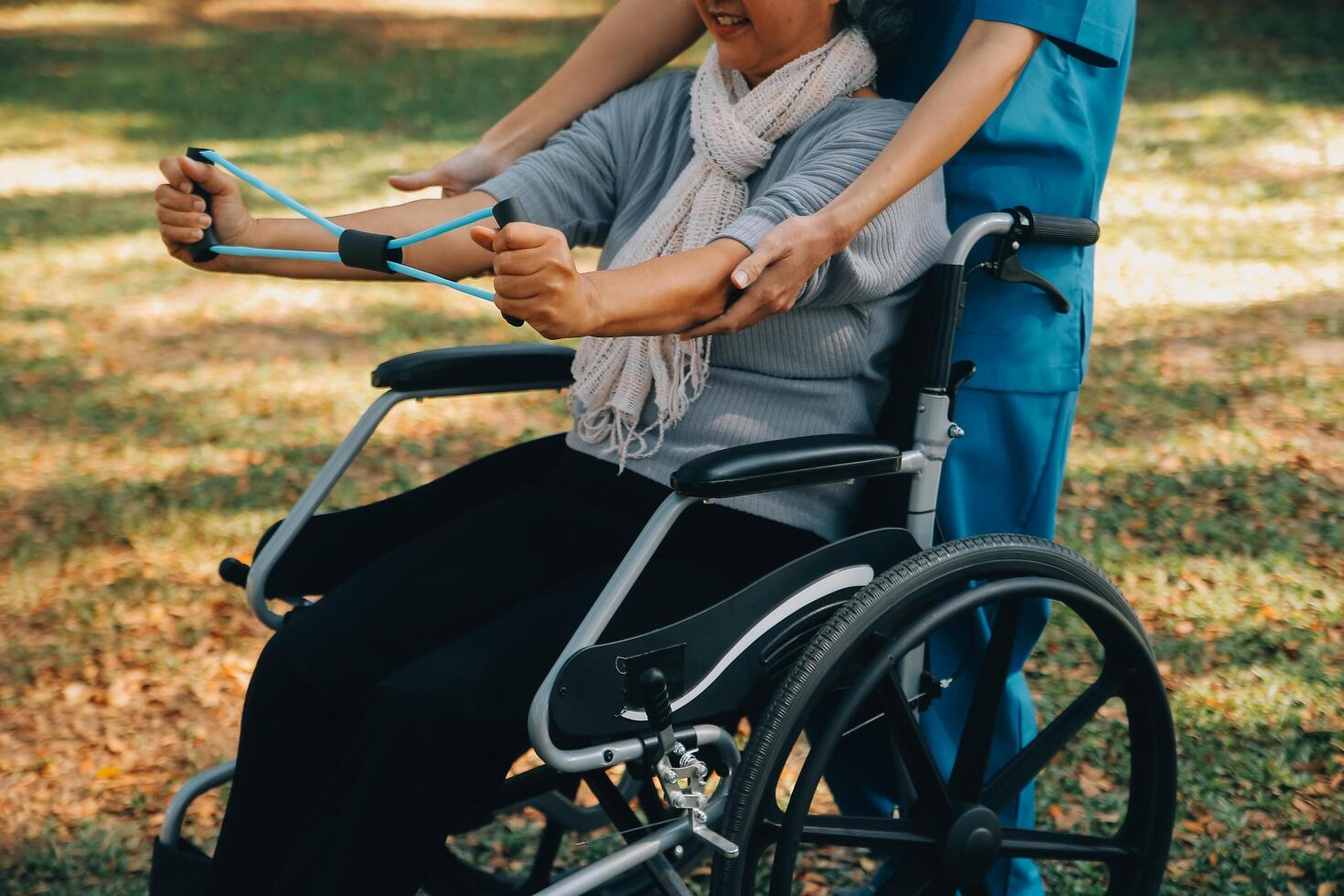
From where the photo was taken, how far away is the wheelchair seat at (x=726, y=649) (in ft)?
4.95

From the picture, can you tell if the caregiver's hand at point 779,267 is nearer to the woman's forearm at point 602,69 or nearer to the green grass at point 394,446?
the woman's forearm at point 602,69

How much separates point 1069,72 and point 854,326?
491 mm

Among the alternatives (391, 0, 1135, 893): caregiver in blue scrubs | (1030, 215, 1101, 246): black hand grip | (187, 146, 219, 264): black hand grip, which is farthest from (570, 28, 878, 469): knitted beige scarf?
(187, 146, 219, 264): black hand grip

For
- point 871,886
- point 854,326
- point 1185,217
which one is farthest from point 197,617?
point 1185,217

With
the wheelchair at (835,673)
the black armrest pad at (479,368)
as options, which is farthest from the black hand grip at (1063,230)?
the black armrest pad at (479,368)

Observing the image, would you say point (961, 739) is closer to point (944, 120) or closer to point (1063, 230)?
point (1063, 230)

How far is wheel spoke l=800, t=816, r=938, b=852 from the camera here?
1615 mm

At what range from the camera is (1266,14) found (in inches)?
468

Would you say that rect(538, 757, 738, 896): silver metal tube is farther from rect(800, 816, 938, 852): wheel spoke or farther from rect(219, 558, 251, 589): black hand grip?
rect(219, 558, 251, 589): black hand grip

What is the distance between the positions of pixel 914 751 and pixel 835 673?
0.75 feet

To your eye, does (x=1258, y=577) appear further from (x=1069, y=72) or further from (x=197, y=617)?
(x=197, y=617)

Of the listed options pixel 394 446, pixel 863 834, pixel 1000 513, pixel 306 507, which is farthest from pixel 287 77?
pixel 863 834

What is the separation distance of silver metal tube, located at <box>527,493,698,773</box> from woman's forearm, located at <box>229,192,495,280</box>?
1.78 ft

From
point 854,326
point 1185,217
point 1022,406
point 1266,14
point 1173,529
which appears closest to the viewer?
point 854,326
